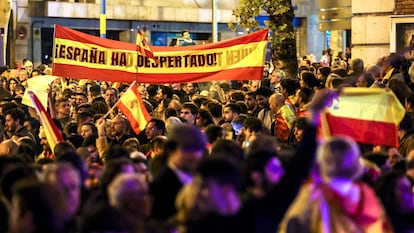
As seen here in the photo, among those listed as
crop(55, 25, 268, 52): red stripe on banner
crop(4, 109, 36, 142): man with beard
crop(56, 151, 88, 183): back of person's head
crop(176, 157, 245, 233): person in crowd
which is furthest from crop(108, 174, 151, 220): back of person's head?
crop(55, 25, 268, 52): red stripe on banner

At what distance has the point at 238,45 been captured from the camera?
1683cm

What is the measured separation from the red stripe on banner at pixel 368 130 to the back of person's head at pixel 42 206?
417 centimetres

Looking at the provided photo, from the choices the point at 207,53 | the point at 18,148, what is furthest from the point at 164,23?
the point at 18,148

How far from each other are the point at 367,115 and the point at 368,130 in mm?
164

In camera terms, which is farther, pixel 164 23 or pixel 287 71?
pixel 164 23

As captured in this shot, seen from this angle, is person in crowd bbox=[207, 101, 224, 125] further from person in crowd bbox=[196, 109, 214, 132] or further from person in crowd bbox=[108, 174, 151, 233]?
person in crowd bbox=[108, 174, 151, 233]

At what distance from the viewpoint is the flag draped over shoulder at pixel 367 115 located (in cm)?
1051

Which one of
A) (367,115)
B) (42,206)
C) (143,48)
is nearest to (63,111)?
(143,48)

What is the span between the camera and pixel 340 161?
722 centimetres

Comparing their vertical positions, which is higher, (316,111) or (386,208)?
(316,111)

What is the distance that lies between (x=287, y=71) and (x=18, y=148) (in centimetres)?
1069

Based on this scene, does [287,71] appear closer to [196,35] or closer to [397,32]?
[397,32]

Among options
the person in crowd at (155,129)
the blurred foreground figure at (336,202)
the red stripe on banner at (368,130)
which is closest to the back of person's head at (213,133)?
the red stripe on banner at (368,130)

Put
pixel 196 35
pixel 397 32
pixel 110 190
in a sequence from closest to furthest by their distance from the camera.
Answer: pixel 110 190 < pixel 397 32 < pixel 196 35
